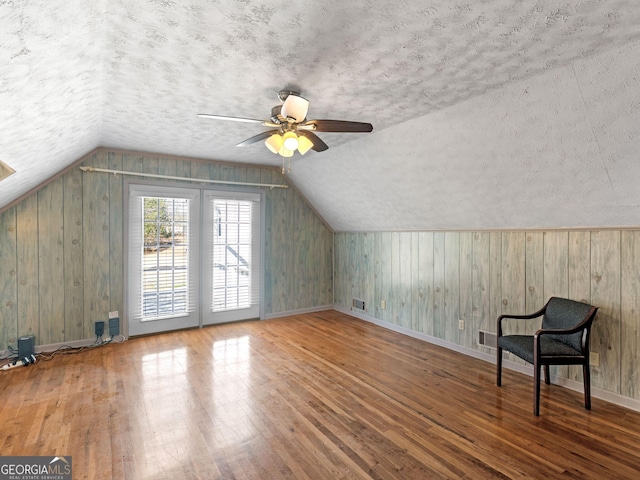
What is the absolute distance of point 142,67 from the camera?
227cm

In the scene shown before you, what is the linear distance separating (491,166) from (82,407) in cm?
405

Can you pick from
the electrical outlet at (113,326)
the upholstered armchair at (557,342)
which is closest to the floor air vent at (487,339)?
the upholstered armchair at (557,342)

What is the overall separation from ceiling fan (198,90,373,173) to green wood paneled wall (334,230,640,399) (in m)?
2.25

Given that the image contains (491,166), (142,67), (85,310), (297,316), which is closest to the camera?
(142,67)

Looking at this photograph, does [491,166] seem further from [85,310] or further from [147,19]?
[85,310]

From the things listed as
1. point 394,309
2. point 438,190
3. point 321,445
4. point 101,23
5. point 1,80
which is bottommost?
point 321,445

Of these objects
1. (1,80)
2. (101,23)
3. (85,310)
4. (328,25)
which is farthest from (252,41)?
(85,310)

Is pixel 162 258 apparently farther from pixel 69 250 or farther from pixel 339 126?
pixel 339 126

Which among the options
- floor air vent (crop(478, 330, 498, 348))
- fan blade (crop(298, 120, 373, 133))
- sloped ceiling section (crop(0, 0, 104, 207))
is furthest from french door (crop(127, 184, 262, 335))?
floor air vent (crop(478, 330, 498, 348))

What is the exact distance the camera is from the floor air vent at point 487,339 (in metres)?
3.75

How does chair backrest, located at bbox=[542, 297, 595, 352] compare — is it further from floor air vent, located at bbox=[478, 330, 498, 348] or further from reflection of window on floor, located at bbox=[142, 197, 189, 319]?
reflection of window on floor, located at bbox=[142, 197, 189, 319]

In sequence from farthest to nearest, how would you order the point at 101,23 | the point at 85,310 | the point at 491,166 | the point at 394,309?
the point at 394,309 < the point at 85,310 < the point at 491,166 < the point at 101,23

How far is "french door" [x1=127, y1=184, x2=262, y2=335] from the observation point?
14.9ft
